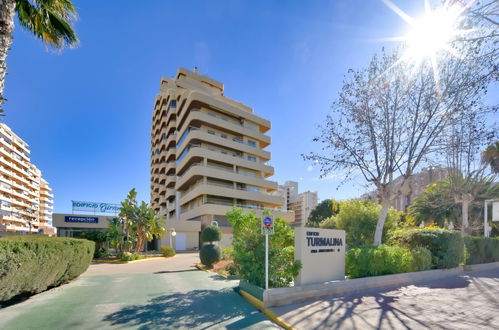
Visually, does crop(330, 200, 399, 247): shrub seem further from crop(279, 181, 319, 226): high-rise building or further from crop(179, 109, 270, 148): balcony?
crop(279, 181, 319, 226): high-rise building

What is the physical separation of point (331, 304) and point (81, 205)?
3955 cm

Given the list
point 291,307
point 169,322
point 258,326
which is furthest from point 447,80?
point 169,322

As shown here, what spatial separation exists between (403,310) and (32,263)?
9959 mm

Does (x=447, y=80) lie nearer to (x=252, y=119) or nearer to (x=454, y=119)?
(x=454, y=119)

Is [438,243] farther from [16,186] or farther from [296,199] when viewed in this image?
[296,199]

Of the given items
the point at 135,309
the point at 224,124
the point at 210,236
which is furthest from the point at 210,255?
the point at 224,124

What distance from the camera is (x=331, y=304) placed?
24.7 feet

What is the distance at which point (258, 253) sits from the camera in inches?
337

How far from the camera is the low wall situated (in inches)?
292

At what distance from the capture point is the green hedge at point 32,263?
6582 mm

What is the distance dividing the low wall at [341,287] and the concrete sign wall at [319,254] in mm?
435

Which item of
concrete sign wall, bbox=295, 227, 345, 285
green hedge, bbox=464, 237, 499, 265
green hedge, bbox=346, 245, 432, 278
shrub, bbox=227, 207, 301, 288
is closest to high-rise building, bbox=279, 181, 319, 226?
green hedge, bbox=464, 237, 499, 265

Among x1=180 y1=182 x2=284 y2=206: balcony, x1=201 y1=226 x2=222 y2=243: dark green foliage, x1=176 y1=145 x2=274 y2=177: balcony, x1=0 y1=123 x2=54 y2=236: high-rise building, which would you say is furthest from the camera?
x1=0 y1=123 x2=54 y2=236: high-rise building

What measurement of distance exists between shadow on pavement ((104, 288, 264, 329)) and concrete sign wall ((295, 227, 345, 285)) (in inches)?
86.9
